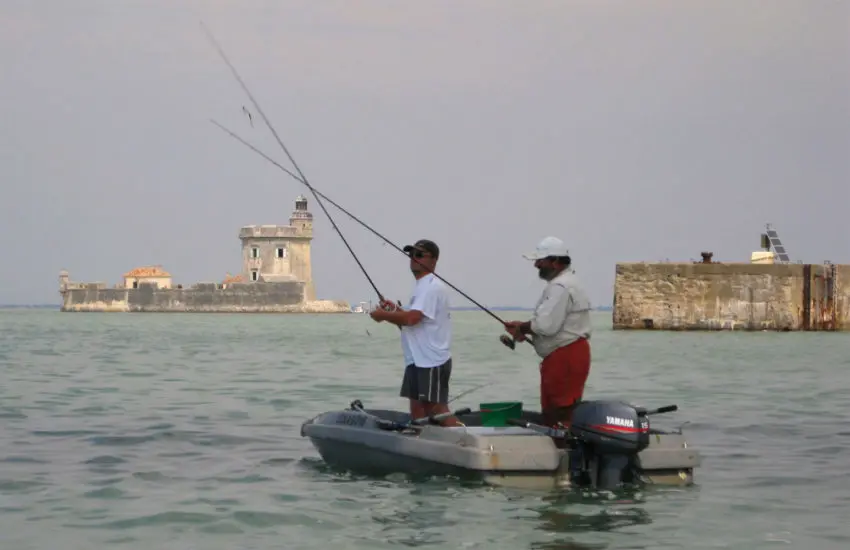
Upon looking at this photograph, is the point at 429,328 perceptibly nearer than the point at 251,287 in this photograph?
Yes

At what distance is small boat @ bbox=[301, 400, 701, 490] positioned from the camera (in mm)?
8359

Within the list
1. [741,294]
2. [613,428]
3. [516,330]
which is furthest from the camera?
[741,294]

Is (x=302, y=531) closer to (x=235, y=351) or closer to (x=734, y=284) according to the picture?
(x=235, y=351)

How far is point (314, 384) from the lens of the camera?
2117cm

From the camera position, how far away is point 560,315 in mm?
8789

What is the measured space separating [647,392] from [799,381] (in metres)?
4.22

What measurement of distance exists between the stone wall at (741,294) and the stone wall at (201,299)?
7561cm

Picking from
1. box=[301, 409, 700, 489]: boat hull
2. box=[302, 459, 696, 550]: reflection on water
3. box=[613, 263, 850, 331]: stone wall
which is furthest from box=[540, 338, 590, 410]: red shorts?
Result: box=[613, 263, 850, 331]: stone wall

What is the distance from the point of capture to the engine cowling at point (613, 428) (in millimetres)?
8305

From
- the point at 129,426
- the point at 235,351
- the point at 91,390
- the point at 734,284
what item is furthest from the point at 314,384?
the point at 734,284

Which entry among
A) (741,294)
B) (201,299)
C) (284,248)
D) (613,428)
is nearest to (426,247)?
(613,428)

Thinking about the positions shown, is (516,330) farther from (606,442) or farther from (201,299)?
(201,299)

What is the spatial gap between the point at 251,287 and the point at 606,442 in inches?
4380

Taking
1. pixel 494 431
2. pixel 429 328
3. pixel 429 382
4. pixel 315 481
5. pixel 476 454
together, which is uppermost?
pixel 429 328
